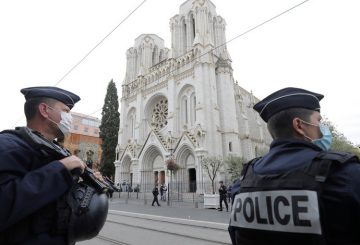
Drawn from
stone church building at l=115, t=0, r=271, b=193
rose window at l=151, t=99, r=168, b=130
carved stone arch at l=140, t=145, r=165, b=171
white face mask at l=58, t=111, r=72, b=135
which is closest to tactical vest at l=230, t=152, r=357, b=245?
white face mask at l=58, t=111, r=72, b=135

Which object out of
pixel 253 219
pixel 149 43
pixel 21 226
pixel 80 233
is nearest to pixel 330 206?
pixel 253 219

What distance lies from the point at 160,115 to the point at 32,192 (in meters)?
37.8

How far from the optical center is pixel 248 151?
35281 mm

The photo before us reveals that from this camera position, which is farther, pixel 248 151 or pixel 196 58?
pixel 248 151

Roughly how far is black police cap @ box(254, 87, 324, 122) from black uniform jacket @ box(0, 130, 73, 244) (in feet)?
5.25

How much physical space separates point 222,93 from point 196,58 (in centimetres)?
587

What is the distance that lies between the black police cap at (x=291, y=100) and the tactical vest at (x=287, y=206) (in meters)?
0.52

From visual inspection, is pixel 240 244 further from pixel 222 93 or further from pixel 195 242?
pixel 222 93

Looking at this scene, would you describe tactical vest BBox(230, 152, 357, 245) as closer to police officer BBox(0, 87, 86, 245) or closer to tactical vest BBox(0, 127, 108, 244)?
tactical vest BBox(0, 127, 108, 244)

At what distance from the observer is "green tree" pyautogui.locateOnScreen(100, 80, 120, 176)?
42938mm

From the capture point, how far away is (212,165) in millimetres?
26750

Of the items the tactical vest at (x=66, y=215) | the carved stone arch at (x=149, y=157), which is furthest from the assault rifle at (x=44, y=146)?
the carved stone arch at (x=149, y=157)

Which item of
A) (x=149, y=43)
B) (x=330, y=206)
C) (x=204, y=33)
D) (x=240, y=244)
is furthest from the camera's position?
(x=149, y=43)

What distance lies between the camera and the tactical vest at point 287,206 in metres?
1.39
